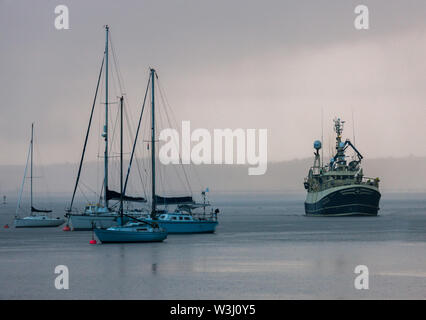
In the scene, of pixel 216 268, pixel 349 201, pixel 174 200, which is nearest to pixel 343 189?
pixel 349 201

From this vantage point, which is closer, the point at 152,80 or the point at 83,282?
the point at 83,282

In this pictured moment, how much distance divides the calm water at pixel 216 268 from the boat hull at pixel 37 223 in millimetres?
35691

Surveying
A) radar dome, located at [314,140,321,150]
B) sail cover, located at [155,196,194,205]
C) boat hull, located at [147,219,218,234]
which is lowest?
boat hull, located at [147,219,218,234]

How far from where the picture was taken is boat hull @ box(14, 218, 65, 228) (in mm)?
117500

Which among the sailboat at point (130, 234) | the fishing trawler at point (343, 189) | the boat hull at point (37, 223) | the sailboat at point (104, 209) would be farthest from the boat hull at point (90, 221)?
the fishing trawler at point (343, 189)

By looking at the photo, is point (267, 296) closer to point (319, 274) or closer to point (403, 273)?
point (319, 274)

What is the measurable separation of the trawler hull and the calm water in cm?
5571

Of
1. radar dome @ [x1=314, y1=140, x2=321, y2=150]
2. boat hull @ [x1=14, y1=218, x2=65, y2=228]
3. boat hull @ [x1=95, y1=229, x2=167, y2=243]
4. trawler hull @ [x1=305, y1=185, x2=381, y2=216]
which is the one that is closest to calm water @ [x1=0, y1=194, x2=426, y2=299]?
boat hull @ [x1=95, y1=229, x2=167, y2=243]

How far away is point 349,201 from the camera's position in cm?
13988

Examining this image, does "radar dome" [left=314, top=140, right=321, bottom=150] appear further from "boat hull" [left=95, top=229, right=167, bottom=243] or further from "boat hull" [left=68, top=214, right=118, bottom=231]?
"boat hull" [left=95, top=229, right=167, bottom=243]

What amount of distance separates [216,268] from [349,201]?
9076 cm
